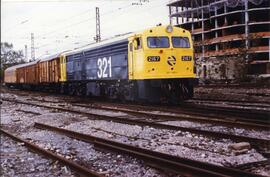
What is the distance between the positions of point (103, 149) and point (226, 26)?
62.6 meters

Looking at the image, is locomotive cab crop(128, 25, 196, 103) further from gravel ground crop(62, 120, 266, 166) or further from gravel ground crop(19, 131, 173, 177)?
gravel ground crop(19, 131, 173, 177)

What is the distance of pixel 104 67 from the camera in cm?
2014

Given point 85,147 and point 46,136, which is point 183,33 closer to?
point 46,136

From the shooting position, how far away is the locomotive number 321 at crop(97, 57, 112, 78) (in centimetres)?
1945

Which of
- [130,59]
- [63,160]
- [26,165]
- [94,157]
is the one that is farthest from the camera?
[130,59]

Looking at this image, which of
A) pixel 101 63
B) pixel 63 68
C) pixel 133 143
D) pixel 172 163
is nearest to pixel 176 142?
pixel 133 143

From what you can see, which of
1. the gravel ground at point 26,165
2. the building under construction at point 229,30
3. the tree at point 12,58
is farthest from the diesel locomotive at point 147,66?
the tree at point 12,58

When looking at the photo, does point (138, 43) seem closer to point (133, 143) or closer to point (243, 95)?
point (243, 95)

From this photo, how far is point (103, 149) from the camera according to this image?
8680mm

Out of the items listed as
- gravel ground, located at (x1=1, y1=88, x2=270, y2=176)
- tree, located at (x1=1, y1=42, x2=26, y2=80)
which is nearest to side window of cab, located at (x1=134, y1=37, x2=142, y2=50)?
gravel ground, located at (x1=1, y1=88, x2=270, y2=176)

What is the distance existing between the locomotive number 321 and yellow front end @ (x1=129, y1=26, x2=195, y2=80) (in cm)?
237

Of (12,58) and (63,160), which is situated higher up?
(12,58)

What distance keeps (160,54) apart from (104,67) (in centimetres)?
415

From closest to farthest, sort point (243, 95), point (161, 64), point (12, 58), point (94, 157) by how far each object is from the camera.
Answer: point (94, 157)
point (161, 64)
point (243, 95)
point (12, 58)
